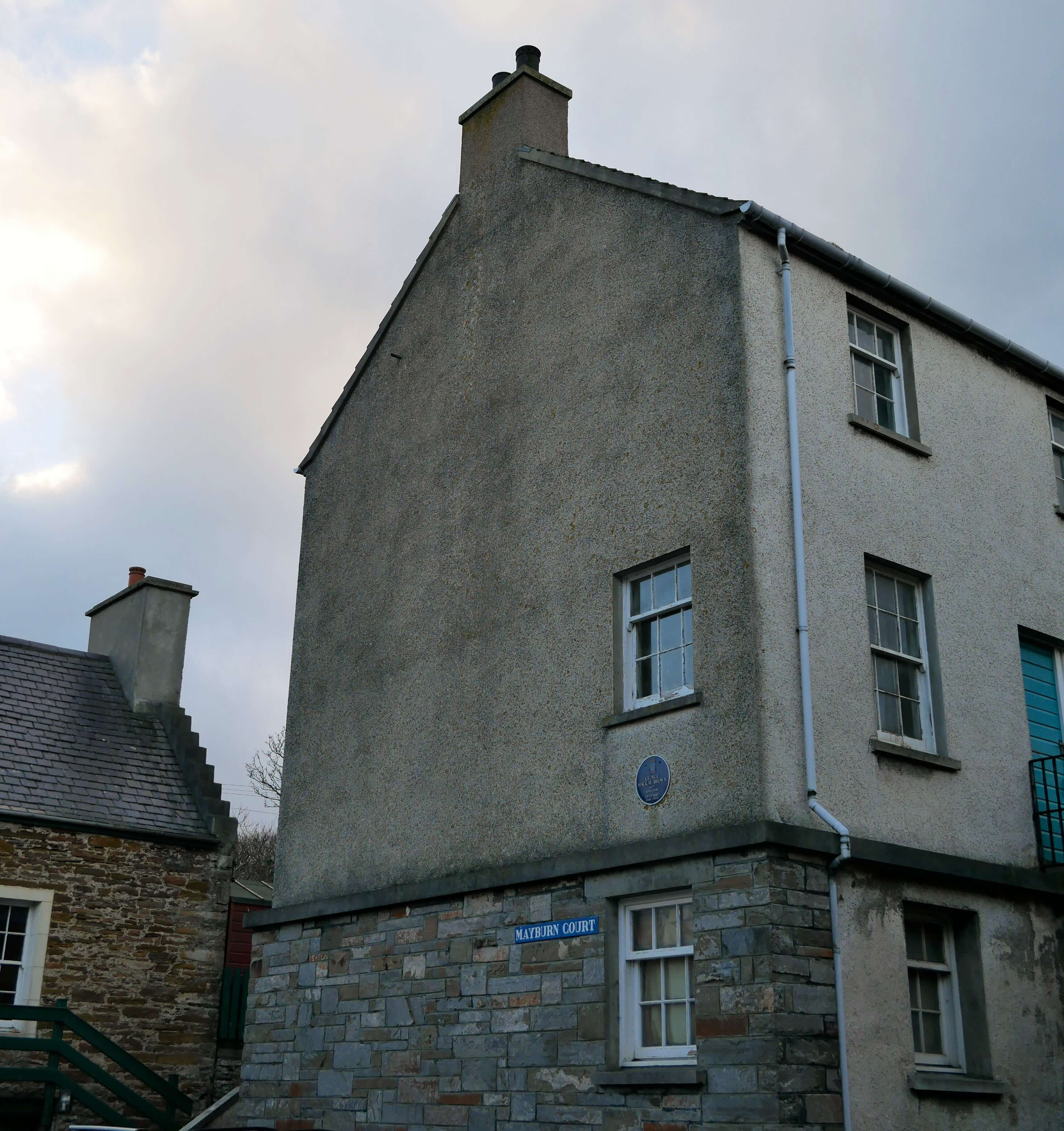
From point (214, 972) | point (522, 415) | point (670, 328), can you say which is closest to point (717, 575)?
point (670, 328)

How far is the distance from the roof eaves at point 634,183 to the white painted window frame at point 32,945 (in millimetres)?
11599

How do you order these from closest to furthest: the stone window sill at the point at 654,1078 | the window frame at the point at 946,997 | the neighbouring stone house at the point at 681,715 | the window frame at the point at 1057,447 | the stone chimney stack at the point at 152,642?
the stone window sill at the point at 654,1078 < the neighbouring stone house at the point at 681,715 < the window frame at the point at 946,997 < the window frame at the point at 1057,447 < the stone chimney stack at the point at 152,642

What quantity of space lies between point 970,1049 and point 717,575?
14.8ft

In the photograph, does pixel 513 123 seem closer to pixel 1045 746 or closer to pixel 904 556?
pixel 904 556

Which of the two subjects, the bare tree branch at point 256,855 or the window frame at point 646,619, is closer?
the window frame at point 646,619

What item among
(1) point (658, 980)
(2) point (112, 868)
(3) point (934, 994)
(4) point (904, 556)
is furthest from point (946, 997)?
(2) point (112, 868)

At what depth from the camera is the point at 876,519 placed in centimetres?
1195

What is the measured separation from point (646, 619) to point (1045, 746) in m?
4.46

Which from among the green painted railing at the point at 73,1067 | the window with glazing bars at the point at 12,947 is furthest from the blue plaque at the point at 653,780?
the window with glazing bars at the point at 12,947

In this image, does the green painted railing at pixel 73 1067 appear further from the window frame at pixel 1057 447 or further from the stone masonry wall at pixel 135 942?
the window frame at pixel 1057 447

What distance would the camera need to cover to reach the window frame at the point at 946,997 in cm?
1074

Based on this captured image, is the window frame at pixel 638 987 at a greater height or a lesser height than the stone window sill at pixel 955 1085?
greater

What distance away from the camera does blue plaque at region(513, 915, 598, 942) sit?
11.1 metres

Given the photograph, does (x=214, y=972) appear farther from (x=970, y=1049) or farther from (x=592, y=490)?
(x=970, y=1049)
